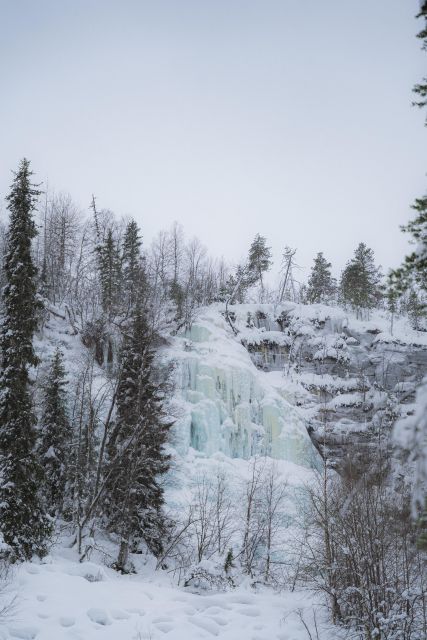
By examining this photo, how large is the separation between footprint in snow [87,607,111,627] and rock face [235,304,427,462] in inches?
794

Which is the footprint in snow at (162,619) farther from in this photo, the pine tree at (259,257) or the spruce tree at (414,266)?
the pine tree at (259,257)

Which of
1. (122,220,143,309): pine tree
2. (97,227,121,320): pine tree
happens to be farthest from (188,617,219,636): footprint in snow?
(122,220,143,309): pine tree

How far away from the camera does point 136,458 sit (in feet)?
50.2

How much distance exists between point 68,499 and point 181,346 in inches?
479

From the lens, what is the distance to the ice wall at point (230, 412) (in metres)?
23.8

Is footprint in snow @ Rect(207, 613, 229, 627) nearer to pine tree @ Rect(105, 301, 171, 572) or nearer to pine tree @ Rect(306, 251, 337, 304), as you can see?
pine tree @ Rect(105, 301, 171, 572)

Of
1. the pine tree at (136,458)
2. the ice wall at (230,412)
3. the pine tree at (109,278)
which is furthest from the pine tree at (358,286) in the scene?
the pine tree at (136,458)

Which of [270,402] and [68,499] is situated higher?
[270,402]

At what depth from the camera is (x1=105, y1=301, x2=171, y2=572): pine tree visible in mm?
14836

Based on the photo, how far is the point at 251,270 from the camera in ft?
153

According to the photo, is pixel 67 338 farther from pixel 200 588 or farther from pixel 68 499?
pixel 200 588

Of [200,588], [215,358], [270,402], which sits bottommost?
[200,588]

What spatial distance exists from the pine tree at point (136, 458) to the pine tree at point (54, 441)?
260 cm

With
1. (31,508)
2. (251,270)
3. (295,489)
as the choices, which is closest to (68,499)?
(31,508)
